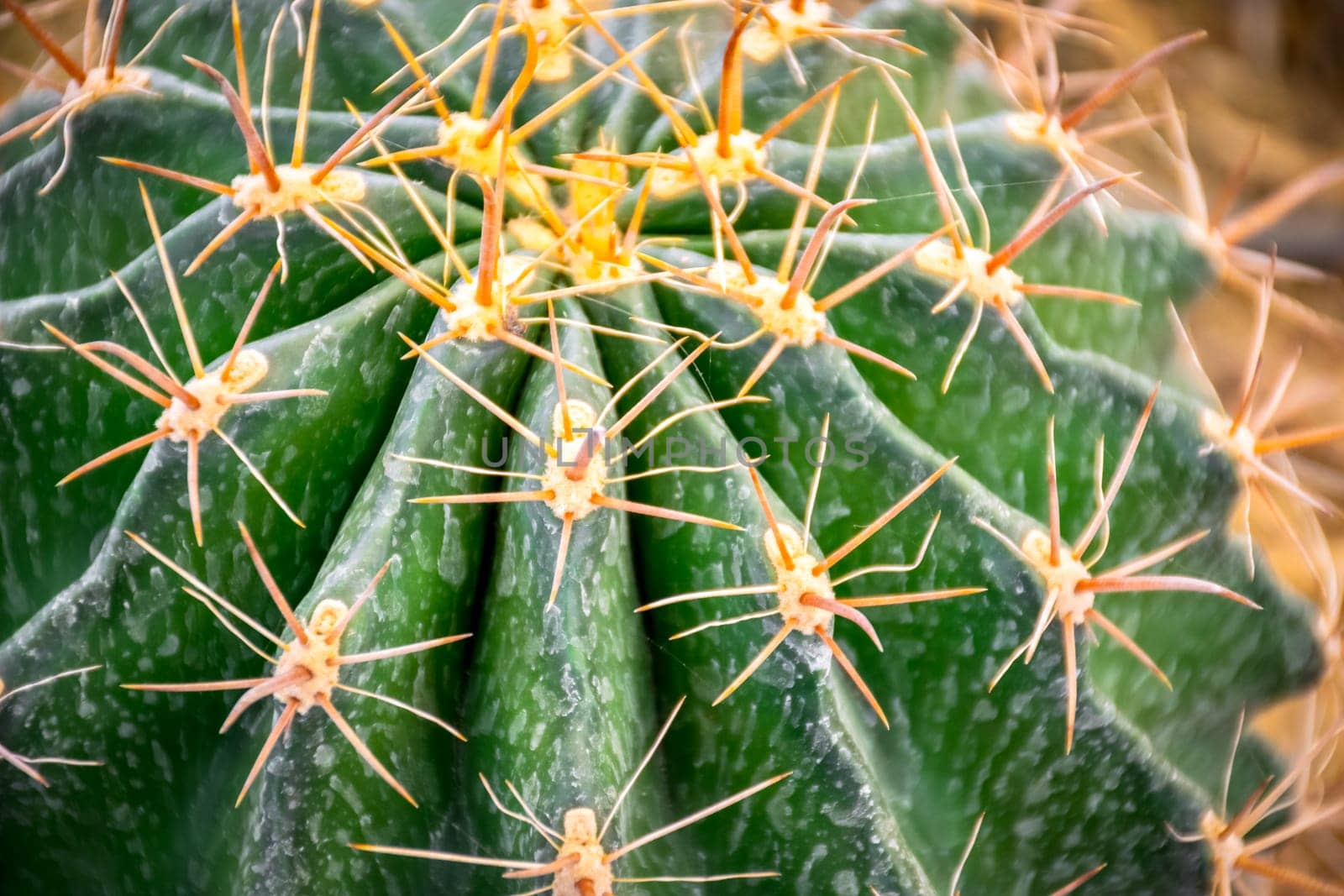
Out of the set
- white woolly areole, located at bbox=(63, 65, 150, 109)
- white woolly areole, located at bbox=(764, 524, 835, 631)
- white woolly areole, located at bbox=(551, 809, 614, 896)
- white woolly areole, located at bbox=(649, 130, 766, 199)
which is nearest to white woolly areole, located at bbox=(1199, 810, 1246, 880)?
white woolly areole, located at bbox=(764, 524, 835, 631)

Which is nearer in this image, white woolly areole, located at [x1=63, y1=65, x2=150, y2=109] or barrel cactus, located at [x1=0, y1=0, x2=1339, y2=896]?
barrel cactus, located at [x1=0, y1=0, x2=1339, y2=896]

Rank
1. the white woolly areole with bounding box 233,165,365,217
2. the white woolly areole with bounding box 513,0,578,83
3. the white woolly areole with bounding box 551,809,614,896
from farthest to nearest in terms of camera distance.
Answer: the white woolly areole with bounding box 513,0,578,83 < the white woolly areole with bounding box 233,165,365,217 < the white woolly areole with bounding box 551,809,614,896

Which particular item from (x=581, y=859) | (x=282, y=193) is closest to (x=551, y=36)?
(x=282, y=193)

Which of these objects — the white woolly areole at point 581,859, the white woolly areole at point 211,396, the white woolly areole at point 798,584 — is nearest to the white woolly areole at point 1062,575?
the white woolly areole at point 798,584

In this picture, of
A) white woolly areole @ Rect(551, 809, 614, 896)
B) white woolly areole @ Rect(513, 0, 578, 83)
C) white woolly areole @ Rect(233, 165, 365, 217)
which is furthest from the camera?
white woolly areole @ Rect(513, 0, 578, 83)

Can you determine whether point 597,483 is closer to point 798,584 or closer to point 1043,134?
point 798,584

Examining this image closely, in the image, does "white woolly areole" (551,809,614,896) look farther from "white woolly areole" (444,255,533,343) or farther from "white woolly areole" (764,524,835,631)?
"white woolly areole" (444,255,533,343)

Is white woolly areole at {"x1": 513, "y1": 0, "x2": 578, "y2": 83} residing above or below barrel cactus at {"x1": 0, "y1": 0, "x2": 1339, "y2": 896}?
above
